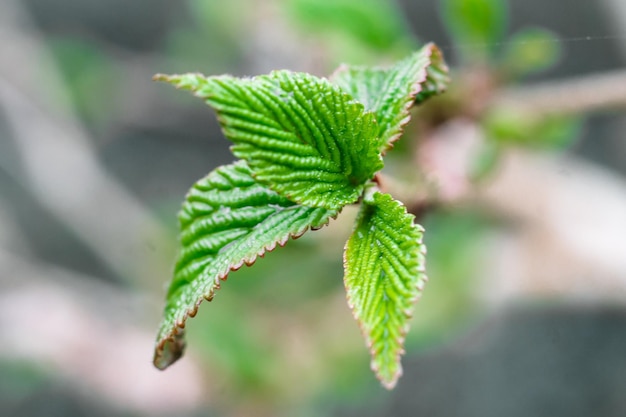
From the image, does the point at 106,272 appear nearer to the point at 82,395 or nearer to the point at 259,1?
the point at 82,395

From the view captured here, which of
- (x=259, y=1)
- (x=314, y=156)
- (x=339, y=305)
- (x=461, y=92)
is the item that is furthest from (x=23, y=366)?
(x=314, y=156)

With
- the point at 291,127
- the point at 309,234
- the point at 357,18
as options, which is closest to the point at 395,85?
the point at 291,127

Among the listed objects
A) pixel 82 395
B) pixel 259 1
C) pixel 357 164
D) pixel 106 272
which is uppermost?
pixel 259 1

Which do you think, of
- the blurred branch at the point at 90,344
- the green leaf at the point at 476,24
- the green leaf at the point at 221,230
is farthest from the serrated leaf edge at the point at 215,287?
the blurred branch at the point at 90,344

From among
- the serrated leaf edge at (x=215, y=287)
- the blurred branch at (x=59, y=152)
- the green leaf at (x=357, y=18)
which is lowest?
the serrated leaf edge at (x=215, y=287)

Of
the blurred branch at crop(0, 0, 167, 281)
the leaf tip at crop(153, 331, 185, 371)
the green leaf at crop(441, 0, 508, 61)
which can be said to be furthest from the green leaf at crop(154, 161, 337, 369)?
the blurred branch at crop(0, 0, 167, 281)

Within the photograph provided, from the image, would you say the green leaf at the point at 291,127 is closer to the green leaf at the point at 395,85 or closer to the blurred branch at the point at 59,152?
the green leaf at the point at 395,85

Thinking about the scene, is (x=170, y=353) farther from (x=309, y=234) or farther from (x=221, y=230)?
(x=309, y=234)

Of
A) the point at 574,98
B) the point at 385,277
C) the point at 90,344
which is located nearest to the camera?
the point at 385,277
